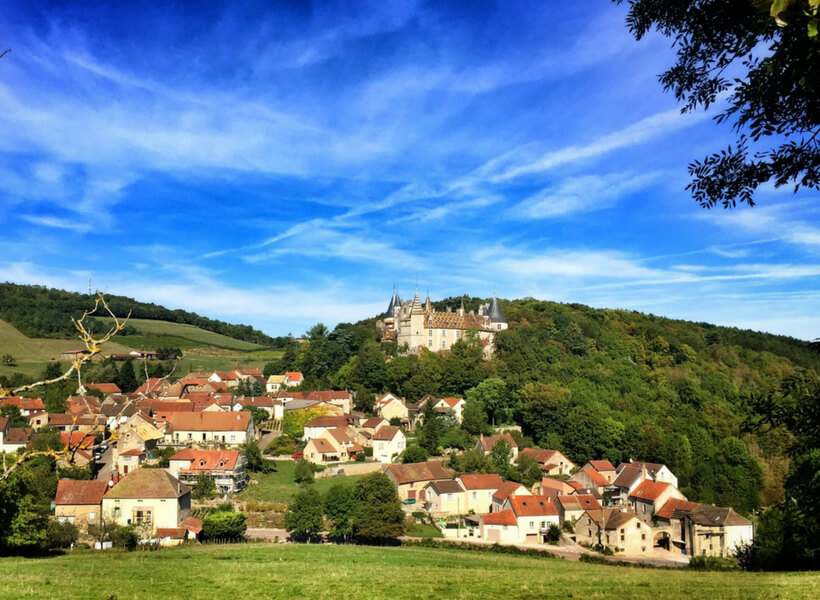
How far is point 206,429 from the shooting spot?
4919 centimetres

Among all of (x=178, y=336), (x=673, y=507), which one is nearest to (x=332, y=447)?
(x=673, y=507)

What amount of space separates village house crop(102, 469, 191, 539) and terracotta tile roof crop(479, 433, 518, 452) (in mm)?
24945

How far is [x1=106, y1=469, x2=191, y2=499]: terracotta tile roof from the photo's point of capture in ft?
106

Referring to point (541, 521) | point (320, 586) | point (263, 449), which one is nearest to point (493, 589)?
point (320, 586)

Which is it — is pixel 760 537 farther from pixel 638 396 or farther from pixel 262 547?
pixel 638 396

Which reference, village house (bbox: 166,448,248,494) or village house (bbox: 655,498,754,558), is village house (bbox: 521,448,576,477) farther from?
village house (bbox: 166,448,248,494)

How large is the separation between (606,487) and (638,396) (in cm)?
2291

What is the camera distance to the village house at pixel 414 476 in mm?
41062

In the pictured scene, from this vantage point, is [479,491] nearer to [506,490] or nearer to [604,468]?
[506,490]

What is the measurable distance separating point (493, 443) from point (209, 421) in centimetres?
2443

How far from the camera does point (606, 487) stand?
147ft

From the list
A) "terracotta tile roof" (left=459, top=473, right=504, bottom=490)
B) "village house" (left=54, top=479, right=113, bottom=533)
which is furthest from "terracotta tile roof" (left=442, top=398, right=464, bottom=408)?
"village house" (left=54, top=479, right=113, bottom=533)

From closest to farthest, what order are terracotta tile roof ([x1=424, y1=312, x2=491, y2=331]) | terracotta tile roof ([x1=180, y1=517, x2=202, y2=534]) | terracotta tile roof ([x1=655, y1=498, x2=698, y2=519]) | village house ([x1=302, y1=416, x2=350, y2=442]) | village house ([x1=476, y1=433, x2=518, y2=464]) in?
terracotta tile roof ([x1=180, y1=517, x2=202, y2=534]) < terracotta tile roof ([x1=655, y1=498, x2=698, y2=519]) < village house ([x1=476, y1=433, x2=518, y2=464]) < village house ([x1=302, y1=416, x2=350, y2=442]) < terracotta tile roof ([x1=424, y1=312, x2=491, y2=331])

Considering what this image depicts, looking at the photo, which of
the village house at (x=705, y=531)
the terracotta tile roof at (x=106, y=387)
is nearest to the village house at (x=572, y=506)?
the village house at (x=705, y=531)
